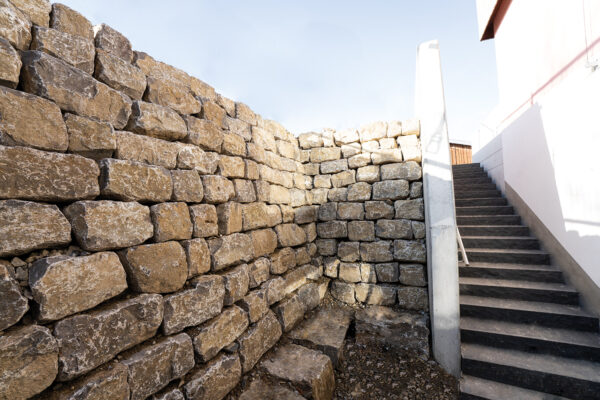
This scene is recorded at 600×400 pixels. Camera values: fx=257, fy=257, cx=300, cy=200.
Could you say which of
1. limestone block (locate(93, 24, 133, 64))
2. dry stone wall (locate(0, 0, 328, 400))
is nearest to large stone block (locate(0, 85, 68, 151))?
dry stone wall (locate(0, 0, 328, 400))

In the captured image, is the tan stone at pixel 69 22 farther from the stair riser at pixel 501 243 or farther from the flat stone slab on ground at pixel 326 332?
the stair riser at pixel 501 243

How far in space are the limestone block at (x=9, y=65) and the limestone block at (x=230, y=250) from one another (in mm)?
1506

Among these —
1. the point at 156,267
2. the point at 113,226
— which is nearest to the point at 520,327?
the point at 156,267

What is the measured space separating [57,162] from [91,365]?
110 cm

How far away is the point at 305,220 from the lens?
3.87 meters

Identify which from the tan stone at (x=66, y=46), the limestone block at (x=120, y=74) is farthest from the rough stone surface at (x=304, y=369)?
the tan stone at (x=66, y=46)

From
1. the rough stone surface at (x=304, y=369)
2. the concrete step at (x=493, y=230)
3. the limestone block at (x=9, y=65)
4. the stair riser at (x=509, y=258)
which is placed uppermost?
the limestone block at (x=9, y=65)

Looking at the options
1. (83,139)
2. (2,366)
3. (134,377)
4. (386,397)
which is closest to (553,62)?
(386,397)

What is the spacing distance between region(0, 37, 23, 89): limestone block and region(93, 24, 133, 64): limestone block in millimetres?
531

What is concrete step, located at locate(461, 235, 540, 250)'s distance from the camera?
14.1 ft

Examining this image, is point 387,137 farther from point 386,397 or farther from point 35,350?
point 35,350

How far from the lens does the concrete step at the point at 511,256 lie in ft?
13.1

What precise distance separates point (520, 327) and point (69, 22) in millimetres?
5108

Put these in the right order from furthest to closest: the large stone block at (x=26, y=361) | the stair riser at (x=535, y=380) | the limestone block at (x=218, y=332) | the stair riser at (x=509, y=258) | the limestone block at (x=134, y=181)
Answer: the stair riser at (x=509, y=258) < the stair riser at (x=535, y=380) < the limestone block at (x=218, y=332) < the limestone block at (x=134, y=181) < the large stone block at (x=26, y=361)
